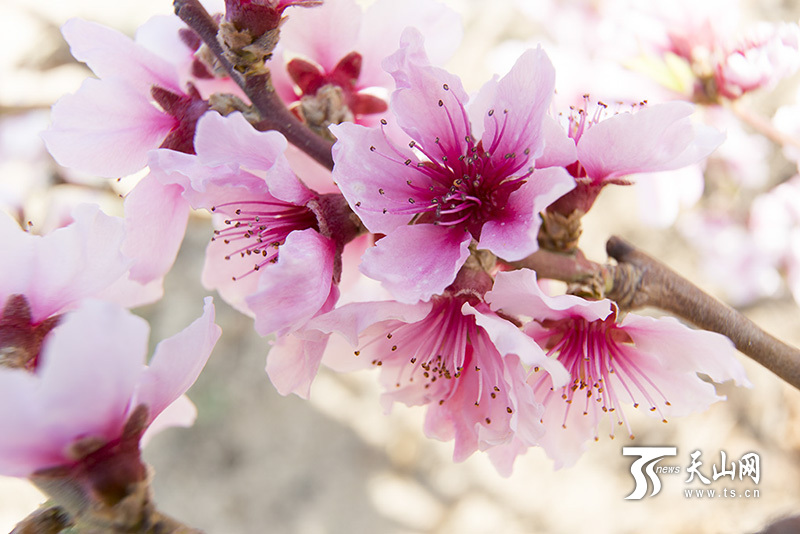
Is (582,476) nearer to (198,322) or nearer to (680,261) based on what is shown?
(680,261)

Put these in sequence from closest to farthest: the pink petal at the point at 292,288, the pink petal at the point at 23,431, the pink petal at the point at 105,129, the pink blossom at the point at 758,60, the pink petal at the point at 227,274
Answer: the pink petal at the point at 23,431 → the pink petal at the point at 292,288 → the pink petal at the point at 105,129 → the pink petal at the point at 227,274 → the pink blossom at the point at 758,60

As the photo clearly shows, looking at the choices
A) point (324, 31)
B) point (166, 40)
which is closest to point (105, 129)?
point (166, 40)

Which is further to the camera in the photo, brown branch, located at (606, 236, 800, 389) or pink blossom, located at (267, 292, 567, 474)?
brown branch, located at (606, 236, 800, 389)

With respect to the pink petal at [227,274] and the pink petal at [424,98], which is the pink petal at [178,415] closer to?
the pink petal at [227,274]

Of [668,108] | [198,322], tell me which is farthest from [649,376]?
[198,322]

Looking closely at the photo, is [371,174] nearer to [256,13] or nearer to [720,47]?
[256,13]

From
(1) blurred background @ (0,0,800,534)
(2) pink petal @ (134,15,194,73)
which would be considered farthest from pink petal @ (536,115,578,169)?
(1) blurred background @ (0,0,800,534)

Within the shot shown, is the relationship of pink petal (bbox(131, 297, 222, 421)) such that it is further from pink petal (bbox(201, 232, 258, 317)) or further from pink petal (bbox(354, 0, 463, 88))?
pink petal (bbox(354, 0, 463, 88))

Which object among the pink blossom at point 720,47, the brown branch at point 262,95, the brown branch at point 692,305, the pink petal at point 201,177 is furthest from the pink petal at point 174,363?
the pink blossom at point 720,47
